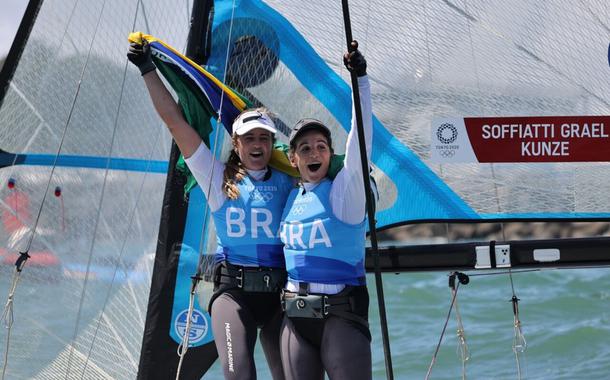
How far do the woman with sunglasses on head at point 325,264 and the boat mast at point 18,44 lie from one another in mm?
A: 1243

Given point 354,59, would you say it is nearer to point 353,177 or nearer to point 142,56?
point 353,177

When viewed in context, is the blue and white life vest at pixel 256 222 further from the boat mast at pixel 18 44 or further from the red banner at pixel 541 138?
the boat mast at pixel 18 44

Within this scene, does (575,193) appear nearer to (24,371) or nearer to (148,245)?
(148,245)

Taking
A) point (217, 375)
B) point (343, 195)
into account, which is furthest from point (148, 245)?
point (217, 375)

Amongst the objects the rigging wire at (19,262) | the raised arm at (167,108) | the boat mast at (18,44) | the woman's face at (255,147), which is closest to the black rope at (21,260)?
the rigging wire at (19,262)

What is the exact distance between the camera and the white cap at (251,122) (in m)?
2.76

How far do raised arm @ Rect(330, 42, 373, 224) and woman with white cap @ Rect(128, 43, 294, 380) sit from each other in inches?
8.7

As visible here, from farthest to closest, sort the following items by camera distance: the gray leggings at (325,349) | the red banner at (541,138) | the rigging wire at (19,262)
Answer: the rigging wire at (19,262) < the red banner at (541,138) < the gray leggings at (325,349)

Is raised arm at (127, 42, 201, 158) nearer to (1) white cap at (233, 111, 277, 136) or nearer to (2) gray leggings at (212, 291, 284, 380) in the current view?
(1) white cap at (233, 111, 277, 136)

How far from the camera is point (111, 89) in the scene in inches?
136

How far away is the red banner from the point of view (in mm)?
3082

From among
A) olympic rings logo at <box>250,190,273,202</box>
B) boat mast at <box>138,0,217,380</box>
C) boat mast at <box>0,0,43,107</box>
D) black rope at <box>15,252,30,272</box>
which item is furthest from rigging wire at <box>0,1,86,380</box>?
olympic rings logo at <box>250,190,273,202</box>

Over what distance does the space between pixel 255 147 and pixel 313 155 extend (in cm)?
21

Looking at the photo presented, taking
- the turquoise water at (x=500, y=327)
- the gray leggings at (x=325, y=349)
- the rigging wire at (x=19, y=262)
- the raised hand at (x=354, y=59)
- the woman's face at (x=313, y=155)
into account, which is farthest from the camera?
the turquoise water at (x=500, y=327)
